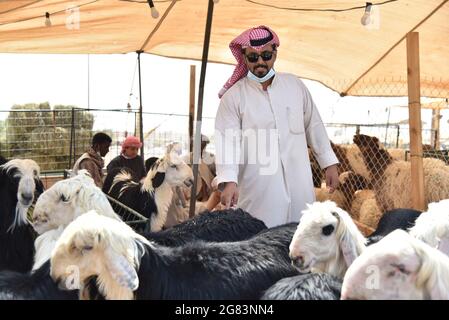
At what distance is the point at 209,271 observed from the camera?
88.7 inches

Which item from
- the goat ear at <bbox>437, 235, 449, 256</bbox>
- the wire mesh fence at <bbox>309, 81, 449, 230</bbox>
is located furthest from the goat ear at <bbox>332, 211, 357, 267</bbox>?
the wire mesh fence at <bbox>309, 81, 449, 230</bbox>

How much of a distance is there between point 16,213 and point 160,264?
1474 millimetres

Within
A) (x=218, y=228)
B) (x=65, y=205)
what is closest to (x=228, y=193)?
(x=218, y=228)

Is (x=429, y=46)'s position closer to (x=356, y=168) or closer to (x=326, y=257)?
(x=356, y=168)

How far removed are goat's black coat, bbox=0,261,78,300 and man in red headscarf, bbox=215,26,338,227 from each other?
151 cm

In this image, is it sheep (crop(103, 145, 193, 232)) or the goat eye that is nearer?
the goat eye

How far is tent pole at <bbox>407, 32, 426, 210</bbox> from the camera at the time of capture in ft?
12.5

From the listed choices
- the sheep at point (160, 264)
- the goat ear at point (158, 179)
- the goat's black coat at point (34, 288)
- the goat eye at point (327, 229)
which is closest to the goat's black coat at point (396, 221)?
the sheep at point (160, 264)

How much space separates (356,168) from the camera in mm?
6598

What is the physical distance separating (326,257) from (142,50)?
543 cm

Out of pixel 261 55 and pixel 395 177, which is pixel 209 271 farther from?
pixel 395 177

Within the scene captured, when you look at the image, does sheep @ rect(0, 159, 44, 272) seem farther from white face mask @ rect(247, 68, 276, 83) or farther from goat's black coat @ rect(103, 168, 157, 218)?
goat's black coat @ rect(103, 168, 157, 218)
